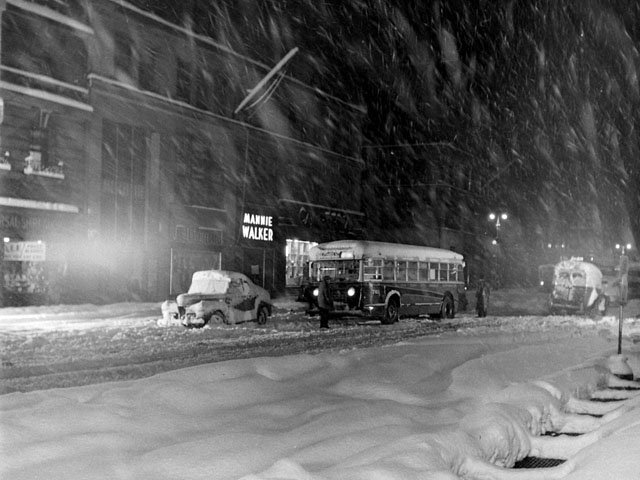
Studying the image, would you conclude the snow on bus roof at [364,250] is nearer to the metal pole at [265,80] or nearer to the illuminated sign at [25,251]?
the illuminated sign at [25,251]

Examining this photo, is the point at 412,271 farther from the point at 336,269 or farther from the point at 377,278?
the point at 336,269

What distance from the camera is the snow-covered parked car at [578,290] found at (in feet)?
101

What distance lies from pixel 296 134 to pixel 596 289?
20.1 m

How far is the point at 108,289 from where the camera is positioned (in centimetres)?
3006

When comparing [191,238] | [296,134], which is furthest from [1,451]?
[296,134]

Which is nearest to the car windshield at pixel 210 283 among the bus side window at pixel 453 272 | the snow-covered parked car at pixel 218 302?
the snow-covered parked car at pixel 218 302

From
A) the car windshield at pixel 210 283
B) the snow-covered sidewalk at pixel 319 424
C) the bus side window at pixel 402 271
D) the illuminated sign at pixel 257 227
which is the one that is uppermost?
the illuminated sign at pixel 257 227

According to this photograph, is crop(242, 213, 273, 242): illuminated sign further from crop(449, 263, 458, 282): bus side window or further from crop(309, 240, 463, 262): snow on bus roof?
crop(449, 263, 458, 282): bus side window

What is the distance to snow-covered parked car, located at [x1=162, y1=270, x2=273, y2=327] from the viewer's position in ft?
67.8

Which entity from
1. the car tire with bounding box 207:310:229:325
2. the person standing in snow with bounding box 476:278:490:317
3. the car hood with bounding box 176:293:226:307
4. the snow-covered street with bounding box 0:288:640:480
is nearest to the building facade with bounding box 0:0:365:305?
the car hood with bounding box 176:293:226:307

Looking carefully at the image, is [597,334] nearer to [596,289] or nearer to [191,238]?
[596,289]

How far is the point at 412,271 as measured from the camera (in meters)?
25.2

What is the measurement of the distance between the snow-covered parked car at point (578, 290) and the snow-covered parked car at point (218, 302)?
15139 millimetres

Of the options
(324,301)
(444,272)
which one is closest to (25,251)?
(324,301)
